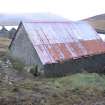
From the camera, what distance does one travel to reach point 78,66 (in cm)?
1739

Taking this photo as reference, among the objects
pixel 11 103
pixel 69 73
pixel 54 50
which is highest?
pixel 11 103

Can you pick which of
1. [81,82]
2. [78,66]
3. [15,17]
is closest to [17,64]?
[78,66]

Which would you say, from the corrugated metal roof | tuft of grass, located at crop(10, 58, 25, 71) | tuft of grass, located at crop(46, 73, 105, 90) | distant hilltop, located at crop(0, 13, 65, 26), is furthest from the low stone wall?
distant hilltop, located at crop(0, 13, 65, 26)

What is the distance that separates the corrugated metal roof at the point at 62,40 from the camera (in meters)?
16.6

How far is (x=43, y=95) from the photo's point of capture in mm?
11703

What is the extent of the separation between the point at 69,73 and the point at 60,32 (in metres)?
3.04

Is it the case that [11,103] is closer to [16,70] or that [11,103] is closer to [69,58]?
[16,70]

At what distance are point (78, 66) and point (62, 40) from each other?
1880mm

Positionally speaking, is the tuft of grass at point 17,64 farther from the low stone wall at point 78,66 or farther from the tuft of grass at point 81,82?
the tuft of grass at point 81,82

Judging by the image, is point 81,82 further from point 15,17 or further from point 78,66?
point 15,17

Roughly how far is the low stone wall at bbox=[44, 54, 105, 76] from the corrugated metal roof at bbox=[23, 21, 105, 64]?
26cm

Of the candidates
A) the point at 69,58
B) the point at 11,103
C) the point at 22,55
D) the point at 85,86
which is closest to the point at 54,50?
the point at 69,58

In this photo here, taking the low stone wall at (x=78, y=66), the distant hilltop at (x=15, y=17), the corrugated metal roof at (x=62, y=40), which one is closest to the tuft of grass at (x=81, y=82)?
the low stone wall at (x=78, y=66)

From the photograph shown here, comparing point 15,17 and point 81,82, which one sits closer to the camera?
point 81,82
